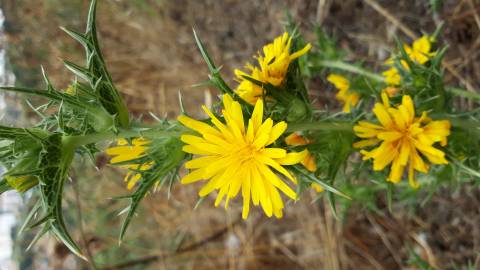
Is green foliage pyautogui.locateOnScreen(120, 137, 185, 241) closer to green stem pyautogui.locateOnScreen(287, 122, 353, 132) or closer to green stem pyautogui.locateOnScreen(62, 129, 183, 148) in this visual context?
green stem pyautogui.locateOnScreen(62, 129, 183, 148)

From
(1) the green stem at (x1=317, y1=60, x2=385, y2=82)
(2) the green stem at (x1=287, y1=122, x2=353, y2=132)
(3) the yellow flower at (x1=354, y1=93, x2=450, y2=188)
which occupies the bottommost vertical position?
(1) the green stem at (x1=317, y1=60, x2=385, y2=82)

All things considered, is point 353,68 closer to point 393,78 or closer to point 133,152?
point 393,78

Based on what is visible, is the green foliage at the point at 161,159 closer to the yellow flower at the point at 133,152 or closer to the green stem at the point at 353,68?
the yellow flower at the point at 133,152

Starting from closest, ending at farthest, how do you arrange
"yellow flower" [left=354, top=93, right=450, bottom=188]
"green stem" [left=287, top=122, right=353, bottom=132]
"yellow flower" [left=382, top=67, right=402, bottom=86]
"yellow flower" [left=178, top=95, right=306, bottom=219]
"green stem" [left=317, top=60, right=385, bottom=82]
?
1. "yellow flower" [left=178, top=95, right=306, bottom=219]
2. "green stem" [left=287, top=122, right=353, bottom=132]
3. "yellow flower" [left=354, top=93, right=450, bottom=188]
4. "yellow flower" [left=382, top=67, right=402, bottom=86]
5. "green stem" [left=317, top=60, right=385, bottom=82]

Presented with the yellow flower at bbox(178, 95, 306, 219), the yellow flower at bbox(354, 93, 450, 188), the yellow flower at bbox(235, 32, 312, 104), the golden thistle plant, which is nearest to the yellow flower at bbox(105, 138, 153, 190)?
the golden thistle plant

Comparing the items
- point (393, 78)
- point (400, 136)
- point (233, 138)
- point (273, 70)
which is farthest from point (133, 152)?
point (393, 78)

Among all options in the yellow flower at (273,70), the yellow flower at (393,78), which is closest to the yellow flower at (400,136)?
the yellow flower at (273,70)

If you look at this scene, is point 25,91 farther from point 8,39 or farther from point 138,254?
point 8,39
